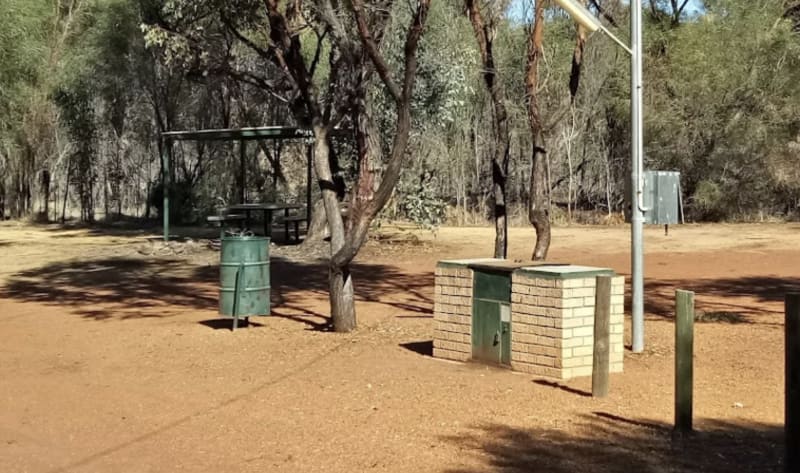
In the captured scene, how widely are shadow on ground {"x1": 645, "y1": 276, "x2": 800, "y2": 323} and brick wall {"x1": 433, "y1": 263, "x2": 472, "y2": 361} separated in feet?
14.8

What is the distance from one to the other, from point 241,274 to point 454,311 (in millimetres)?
3311

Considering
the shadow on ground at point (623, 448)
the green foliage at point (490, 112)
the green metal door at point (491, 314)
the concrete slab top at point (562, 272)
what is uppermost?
the green foliage at point (490, 112)

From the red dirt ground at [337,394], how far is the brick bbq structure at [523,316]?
0.20 metres

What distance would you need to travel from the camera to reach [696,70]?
31438 mm

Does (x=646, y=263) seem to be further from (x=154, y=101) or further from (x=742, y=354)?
(x=154, y=101)

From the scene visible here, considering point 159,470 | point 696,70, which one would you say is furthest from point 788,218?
point 159,470

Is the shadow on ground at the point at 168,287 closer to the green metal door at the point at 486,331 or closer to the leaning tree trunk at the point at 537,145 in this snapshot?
the leaning tree trunk at the point at 537,145

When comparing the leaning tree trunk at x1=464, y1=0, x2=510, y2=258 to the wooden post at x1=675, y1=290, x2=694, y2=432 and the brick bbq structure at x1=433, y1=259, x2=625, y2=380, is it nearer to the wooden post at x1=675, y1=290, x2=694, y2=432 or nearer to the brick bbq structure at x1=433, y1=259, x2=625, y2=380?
the brick bbq structure at x1=433, y1=259, x2=625, y2=380

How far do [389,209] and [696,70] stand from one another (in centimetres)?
1208

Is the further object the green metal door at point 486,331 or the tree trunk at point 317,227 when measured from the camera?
the tree trunk at point 317,227

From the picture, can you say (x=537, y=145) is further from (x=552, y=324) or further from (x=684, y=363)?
(x=684, y=363)

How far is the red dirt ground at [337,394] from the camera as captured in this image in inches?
237

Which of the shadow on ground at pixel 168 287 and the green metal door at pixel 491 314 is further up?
the green metal door at pixel 491 314

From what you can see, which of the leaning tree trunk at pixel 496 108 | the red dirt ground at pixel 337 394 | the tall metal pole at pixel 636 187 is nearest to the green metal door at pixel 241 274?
the red dirt ground at pixel 337 394
